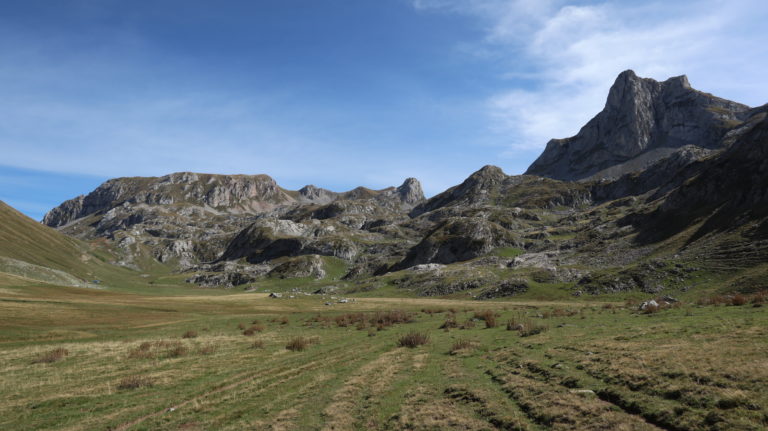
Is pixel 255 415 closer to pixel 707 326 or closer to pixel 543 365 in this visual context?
pixel 543 365

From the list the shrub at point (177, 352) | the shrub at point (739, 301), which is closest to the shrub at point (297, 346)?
the shrub at point (177, 352)

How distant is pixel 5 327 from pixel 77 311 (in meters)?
21.7

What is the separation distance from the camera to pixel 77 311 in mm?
65375

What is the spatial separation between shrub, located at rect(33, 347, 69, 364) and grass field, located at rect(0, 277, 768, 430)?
19 centimetres

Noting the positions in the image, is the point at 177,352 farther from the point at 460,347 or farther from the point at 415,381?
the point at 460,347

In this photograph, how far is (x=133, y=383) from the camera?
23922 mm

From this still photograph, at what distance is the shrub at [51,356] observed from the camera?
102ft

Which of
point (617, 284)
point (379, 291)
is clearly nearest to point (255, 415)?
point (617, 284)

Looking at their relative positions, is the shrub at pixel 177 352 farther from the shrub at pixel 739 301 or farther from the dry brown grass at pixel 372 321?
the shrub at pixel 739 301

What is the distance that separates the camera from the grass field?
14.2 meters

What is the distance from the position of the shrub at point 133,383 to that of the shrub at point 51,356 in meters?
12.5

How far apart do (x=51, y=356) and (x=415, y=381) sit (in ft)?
104

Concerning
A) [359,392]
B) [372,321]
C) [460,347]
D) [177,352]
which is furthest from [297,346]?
[372,321]

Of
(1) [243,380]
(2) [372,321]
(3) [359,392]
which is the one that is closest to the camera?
(3) [359,392]
